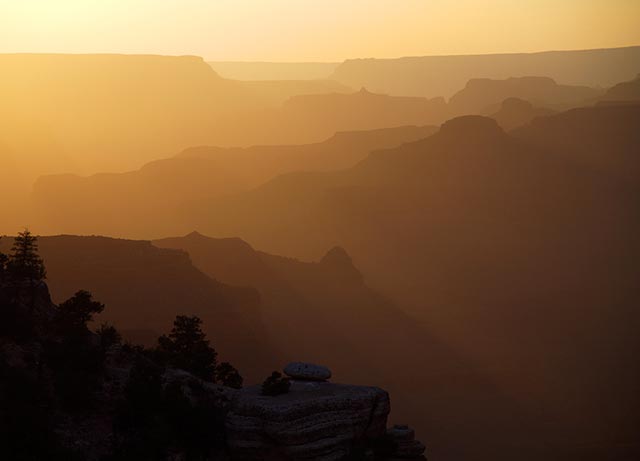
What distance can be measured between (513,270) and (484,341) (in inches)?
1057

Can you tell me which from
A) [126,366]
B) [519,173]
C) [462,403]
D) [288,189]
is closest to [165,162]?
[288,189]

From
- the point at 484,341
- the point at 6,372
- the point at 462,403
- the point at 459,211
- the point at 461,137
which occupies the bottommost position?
the point at 6,372

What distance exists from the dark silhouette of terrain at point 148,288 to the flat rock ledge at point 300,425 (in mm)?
65700

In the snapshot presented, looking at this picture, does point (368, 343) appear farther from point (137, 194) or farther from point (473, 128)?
point (137, 194)

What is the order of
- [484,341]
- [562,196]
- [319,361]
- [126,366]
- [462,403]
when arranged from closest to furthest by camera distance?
[126,366], [462,403], [319,361], [484,341], [562,196]

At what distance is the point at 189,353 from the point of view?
52.2 metres

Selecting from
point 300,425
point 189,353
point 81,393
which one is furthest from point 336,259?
point 81,393

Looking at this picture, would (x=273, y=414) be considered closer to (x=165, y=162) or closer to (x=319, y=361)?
(x=319, y=361)

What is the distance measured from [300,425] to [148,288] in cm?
7472

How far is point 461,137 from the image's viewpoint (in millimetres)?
175875

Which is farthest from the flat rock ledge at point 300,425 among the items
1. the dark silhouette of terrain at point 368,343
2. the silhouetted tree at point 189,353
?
the dark silhouette of terrain at point 368,343

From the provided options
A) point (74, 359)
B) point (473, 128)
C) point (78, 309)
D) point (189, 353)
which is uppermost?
point (473, 128)

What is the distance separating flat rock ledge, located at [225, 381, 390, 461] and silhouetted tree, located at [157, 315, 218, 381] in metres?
9.05

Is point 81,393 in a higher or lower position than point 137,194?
lower
